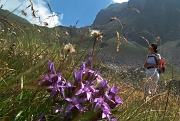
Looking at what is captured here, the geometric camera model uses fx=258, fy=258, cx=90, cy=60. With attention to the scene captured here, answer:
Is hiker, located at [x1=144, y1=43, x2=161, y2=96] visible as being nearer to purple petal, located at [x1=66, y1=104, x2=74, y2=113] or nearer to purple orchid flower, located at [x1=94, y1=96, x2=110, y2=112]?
purple orchid flower, located at [x1=94, y1=96, x2=110, y2=112]

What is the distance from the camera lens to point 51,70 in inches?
62.1

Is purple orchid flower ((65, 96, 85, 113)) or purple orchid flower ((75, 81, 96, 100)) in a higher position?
purple orchid flower ((75, 81, 96, 100))

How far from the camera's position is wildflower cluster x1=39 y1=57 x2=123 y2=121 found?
1.37 meters

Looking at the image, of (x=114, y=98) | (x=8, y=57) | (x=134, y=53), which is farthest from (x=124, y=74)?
(x=134, y=53)

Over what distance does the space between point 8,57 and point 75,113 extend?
5.58ft

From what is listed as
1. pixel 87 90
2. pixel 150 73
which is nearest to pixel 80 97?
pixel 87 90

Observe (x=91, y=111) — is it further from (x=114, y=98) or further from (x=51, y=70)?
(x=51, y=70)

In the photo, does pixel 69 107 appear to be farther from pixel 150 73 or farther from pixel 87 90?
pixel 150 73

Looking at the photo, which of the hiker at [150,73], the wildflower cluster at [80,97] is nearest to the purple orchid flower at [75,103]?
the wildflower cluster at [80,97]

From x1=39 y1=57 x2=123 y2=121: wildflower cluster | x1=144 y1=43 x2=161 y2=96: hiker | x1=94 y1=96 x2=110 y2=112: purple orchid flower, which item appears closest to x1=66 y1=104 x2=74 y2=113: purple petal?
x1=39 y1=57 x2=123 y2=121: wildflower cluster

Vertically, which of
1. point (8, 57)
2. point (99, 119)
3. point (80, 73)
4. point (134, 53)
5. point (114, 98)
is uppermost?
point (134, 53)

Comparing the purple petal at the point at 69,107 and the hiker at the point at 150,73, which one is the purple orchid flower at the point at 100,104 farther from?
the hiker at the point at 150,73

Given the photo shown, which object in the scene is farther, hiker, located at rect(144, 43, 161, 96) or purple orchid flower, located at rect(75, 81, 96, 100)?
hiker, located at rect(144, 43, 161, 96)

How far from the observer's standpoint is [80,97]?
1.43 m
